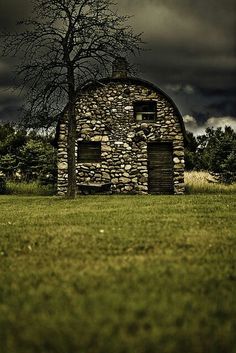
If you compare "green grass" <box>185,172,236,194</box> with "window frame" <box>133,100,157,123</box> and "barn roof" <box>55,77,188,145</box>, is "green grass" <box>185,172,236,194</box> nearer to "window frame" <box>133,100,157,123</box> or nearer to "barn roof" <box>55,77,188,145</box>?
"barn roof" <box>55,77,188,145</box>

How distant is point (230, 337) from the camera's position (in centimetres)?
230

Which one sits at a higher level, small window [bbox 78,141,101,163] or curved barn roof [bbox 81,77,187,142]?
curved barn roof [bbox 81,77,187,142]

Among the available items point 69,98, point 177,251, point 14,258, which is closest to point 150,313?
point 177,251

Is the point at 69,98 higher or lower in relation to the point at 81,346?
higher

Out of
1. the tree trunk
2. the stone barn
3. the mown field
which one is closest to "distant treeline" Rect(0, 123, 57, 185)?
the stone barn

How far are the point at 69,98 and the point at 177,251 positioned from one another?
1362cm

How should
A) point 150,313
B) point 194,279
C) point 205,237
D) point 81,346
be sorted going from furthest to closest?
point 205,237 → point 194,279 → point 150,313 → point 81,346

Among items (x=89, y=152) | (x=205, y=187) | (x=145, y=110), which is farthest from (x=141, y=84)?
(x=205, y=187)

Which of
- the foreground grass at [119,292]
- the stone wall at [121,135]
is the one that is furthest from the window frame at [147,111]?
the foreground grass at [119,292]

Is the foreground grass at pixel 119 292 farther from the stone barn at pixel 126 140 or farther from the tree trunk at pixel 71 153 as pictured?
the stone barn at pixel 126 140

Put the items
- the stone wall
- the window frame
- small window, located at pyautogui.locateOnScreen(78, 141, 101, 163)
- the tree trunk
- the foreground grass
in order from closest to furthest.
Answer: the foreground grass < the tree trunk < the stone wall < small window, located at pyautogui.locateOnScreen(78, 141, 101, 163) < the window frame

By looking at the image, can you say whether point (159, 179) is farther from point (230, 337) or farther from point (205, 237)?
point (230, 337)

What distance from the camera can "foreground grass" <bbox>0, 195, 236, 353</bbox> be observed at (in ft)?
7.44

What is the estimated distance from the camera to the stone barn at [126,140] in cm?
2092
